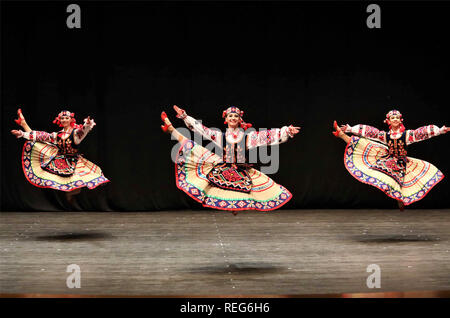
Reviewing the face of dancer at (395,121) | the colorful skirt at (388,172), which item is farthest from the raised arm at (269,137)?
the face of dancer at (395,121)

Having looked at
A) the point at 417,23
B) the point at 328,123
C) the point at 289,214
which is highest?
the point at 417,23

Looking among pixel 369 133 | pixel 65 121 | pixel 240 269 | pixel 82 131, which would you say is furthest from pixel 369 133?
pixel 65 121

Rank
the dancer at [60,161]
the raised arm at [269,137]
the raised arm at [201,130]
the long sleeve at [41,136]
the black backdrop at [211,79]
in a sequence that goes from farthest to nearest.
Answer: the black backdrop at [211,79] → the long sleeve at [41,136] → the dancer at [60,161] → the raised arm at [201,130] → the raised arm at [269,137]

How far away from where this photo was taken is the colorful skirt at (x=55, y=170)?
6.17 metres

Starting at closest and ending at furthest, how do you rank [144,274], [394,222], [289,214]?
[144,274] < [394,222] < [289,214]

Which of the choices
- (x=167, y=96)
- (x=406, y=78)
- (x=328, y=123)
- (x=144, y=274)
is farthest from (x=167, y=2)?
(x=144, y=274)

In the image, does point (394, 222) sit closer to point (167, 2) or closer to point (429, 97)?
point (429, 97)

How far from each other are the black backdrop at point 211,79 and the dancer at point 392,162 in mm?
1803

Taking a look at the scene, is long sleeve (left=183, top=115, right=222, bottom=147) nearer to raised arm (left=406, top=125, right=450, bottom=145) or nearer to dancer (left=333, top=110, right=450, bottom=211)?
dancer (left=333, top=110, right=450, bottom=211)

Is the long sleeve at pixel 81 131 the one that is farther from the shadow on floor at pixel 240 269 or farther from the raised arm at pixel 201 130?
the shadow on floor at pixel 240 269

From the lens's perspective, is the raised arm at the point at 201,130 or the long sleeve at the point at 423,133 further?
the long sleeve at the point at 423,133

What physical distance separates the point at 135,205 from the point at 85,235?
4.89 feet

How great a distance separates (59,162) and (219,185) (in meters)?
1.87

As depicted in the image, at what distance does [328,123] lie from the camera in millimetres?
7902
